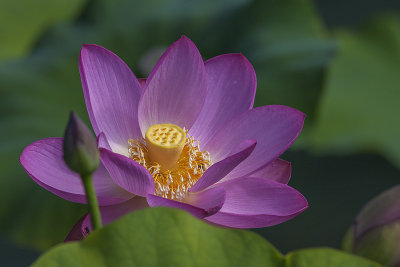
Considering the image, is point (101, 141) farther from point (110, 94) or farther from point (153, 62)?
point (153, 62)

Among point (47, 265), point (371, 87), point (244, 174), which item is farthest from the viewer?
point (371, 87)

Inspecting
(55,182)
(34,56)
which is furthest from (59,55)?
(55,182)

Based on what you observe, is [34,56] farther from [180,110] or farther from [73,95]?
[180,110]

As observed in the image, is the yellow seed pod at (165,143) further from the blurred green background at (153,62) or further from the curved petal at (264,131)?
the blurred green background at (153,62)

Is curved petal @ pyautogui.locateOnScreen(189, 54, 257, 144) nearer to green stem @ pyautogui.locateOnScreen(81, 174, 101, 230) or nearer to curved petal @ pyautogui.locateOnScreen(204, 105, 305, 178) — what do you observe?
curved petal @ pyautogui.locateOnScreen(204, 105, 305, 178)

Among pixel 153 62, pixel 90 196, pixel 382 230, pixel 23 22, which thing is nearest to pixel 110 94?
pixel 90 196

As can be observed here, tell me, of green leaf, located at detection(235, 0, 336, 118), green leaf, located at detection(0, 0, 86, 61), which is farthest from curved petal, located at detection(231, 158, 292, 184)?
green leaf, located at detection(0, 0, 86, 61)
